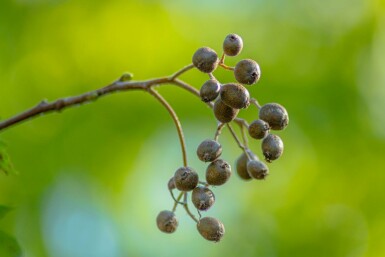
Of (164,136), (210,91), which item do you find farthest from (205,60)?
(164,136)

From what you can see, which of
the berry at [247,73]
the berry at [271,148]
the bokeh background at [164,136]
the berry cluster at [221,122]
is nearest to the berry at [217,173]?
the berry cluster at [221,122]

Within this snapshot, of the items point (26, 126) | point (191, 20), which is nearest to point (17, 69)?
point (26, 126)

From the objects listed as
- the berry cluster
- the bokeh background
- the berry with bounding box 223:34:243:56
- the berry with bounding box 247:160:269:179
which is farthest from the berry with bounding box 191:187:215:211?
the bokeh background

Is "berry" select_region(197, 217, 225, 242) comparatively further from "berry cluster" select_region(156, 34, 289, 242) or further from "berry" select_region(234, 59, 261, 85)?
"berry" select_region(234, 59, 261, 85)

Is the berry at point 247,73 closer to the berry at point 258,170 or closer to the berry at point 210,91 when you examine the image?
the berry at point 210,91

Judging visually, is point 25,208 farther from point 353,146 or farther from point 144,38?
point 353,146

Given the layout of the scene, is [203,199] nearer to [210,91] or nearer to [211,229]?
[211,229]
